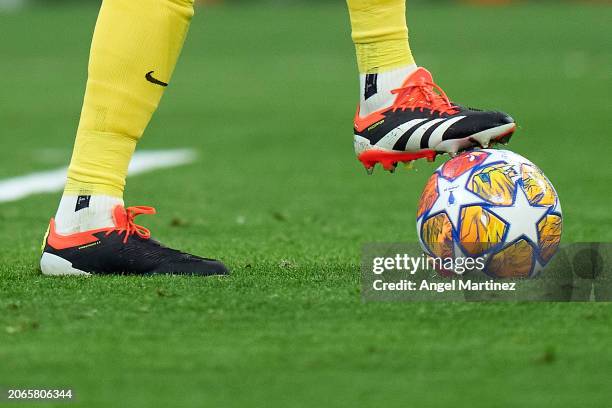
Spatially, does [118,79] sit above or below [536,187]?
above

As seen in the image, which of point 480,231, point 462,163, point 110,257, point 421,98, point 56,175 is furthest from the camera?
point 56,175

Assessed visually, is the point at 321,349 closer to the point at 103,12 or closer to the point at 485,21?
the point at 103,12

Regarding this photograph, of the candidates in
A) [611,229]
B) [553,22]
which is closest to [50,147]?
[611,229]

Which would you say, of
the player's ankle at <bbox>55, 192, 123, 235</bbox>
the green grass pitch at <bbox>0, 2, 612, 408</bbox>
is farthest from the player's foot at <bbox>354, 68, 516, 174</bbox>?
the player's ankle at <bbox>55, 192, 123, 235</bbox>

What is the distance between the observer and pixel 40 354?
274cm

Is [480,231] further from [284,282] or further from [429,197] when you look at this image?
[284,282]

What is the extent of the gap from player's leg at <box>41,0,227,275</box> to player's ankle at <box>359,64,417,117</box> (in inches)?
22.5

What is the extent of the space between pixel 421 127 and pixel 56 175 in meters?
3.58

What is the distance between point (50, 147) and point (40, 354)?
579 centimetres

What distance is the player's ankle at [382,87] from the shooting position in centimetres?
393

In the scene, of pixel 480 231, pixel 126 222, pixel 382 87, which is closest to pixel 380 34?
pixel 382 87

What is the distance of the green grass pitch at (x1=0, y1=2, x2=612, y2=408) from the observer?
2531 millimetres

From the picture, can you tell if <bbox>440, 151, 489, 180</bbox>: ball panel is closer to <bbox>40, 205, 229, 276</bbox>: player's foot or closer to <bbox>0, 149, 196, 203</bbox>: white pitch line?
<bbox>40, 205, 229, 276</bbox>: player's foot

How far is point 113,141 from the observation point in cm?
375
